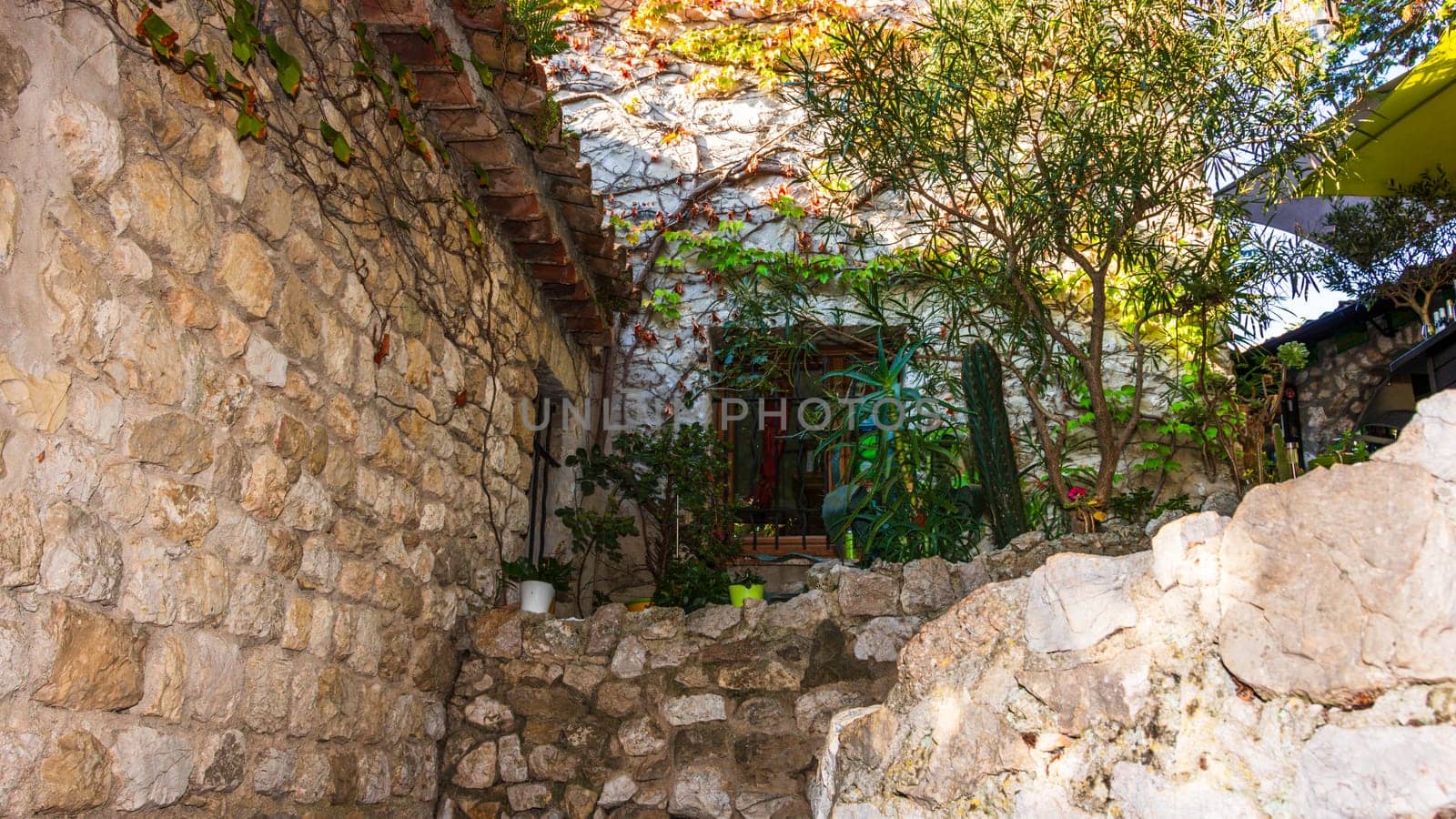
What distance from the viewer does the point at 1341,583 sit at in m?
1.20

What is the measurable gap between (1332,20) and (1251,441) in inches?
125

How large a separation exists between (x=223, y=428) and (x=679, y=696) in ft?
6.09

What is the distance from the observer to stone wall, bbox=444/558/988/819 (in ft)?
11.5

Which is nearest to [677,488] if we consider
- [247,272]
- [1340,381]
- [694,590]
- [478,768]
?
[694,590]

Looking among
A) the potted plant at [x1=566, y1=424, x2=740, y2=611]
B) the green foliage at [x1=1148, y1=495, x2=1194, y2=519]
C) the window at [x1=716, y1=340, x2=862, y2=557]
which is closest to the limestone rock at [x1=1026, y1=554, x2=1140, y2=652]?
the green foliage at [x1=1148, y1=495, x2=1194, y2=519]

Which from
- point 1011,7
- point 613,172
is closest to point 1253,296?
point 1011,7

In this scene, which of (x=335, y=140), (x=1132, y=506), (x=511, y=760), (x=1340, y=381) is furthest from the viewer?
(x=1340, y=381)

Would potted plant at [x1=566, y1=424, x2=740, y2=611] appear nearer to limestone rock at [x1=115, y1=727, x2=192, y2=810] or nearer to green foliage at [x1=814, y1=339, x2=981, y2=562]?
green foliage at [x1=814, y1=339, x2=981, y2=562]

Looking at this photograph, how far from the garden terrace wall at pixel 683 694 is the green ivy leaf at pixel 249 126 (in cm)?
189

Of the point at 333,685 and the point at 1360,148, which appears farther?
the point at 1360,148

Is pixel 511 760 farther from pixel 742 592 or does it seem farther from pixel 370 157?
pixel 370 157

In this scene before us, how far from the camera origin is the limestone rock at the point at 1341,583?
3.69 ft

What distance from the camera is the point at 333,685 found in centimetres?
279

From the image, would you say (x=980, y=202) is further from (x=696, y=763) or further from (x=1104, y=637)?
(x=1104, y=637)
